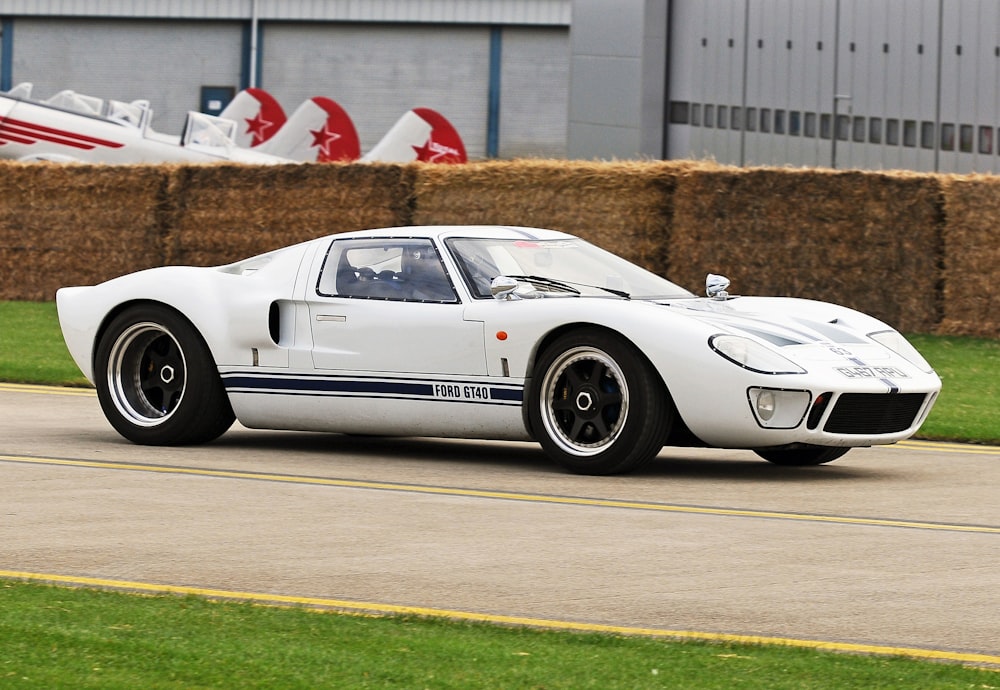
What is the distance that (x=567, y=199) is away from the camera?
19.8 m

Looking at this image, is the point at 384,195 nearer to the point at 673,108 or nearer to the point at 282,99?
the point at 673,108

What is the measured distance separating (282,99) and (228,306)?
43.9 meters

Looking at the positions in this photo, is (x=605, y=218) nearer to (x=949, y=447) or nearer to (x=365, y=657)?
(x=949, y=447)

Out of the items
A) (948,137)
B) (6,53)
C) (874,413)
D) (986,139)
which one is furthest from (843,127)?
(6,53)

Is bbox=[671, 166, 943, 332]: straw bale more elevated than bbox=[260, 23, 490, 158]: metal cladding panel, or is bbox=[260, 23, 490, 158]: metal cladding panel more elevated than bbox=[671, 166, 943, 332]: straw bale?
bbox=[260, 23, 490, 158]: metal cladding panel

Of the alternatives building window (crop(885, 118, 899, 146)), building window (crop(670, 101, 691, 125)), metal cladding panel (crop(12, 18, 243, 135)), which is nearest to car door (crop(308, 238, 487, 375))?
building window (crop(885, 118, 899, 146))

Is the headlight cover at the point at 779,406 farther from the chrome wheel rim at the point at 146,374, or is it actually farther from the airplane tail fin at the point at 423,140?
the airplane tail fin at the point at 423,140

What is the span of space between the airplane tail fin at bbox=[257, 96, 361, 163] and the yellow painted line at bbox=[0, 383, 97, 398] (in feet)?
74.7

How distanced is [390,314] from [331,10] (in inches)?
1735

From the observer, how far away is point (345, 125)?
37.2 m

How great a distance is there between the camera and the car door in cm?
947

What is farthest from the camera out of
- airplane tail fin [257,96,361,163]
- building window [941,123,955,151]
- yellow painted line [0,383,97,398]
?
airplane tail fin [257,96,361,163]

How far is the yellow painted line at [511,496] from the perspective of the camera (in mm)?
7691

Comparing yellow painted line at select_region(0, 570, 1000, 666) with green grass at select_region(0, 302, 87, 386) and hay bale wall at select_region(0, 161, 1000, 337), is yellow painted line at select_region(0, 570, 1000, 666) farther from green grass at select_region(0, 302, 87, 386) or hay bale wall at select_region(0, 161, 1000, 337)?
hay bale wall at select_region(0, 161, 1000, 337)
